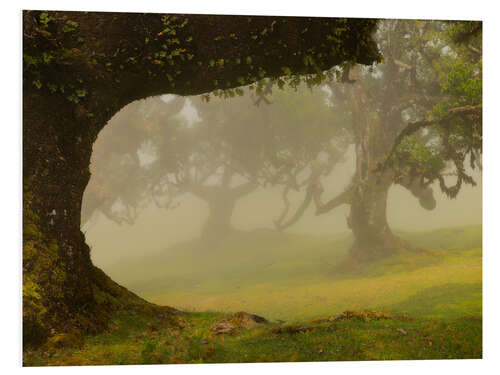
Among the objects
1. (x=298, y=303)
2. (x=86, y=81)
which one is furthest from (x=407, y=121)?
(x=86, y=81)

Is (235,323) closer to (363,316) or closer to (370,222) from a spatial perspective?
(363,316)

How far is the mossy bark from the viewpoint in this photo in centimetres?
641

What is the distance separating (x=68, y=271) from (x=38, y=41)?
3760 millimetres

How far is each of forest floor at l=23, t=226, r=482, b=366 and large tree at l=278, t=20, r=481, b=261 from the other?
117 cm

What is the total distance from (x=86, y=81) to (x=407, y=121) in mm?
10258

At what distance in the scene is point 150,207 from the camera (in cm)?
1388

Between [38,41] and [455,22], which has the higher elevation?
[455,22]

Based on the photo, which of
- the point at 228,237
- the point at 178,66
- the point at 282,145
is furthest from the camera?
the point at 282,145

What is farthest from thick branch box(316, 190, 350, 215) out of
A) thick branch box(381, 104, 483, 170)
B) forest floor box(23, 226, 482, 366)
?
thick branch box(381, 104, 483, 170)

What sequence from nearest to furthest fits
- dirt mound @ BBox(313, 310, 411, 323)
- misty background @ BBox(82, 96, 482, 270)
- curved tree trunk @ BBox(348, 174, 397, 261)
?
dirt mound @ BBox(313, 310, 411, 323) < misty background @ BBox(82, 96, 482, 270) < curved tree trunk @ BBox(348, 174, 397, 261)

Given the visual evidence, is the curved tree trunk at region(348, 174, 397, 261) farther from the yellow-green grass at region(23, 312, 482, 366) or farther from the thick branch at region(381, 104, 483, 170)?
the yellow-green grass at region(23, 312, 482, 366)
